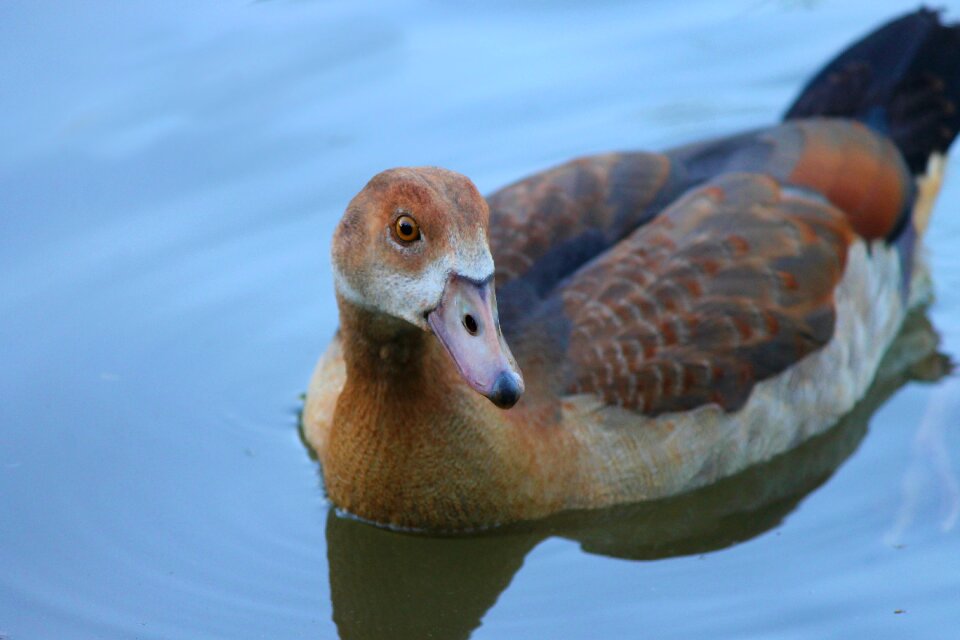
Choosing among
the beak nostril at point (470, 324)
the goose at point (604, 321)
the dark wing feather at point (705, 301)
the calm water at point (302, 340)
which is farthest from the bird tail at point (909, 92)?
the beak nostril at point (470, 324)

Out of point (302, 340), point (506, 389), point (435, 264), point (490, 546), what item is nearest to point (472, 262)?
point (435, 264)

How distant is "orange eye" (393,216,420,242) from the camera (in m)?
5.97

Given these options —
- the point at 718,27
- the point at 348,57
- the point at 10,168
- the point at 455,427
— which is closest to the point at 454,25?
the point at 348,57

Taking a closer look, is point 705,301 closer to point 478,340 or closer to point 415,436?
point 415,436

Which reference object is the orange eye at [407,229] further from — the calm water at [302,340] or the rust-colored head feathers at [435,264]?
the calm water at [302,340]

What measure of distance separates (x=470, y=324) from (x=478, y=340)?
2.4 inches

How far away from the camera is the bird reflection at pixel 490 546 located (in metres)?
6.64

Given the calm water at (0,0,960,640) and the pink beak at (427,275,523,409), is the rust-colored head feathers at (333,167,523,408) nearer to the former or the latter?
the pink beak at (427,275,523,409)

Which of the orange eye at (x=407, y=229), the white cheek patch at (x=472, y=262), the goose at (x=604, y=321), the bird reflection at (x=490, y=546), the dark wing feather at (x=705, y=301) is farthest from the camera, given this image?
the dark wing feather at (x=705, y=301)

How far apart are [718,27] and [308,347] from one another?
3.73 m

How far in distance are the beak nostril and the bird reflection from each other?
1.31 m

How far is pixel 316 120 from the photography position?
9.74 metres

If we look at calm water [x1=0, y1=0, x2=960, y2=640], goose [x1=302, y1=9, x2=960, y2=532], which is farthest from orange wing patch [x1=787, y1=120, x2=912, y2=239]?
calm water [x1=0, y1=0, x2=960, y2=640]

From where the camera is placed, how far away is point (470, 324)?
584 cm
